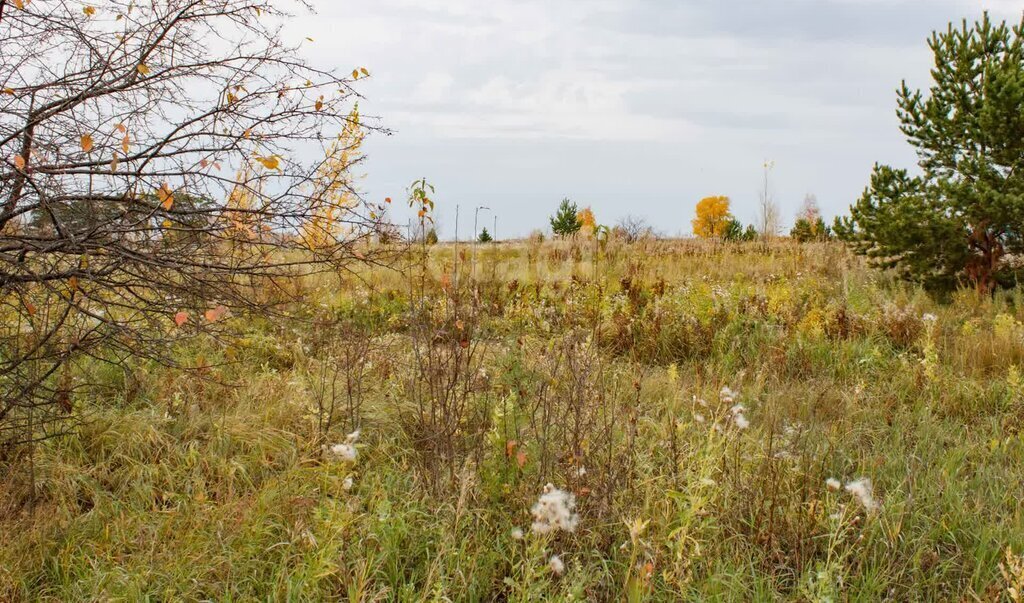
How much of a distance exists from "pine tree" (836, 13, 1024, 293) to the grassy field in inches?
137

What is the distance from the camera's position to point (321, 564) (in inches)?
94.0

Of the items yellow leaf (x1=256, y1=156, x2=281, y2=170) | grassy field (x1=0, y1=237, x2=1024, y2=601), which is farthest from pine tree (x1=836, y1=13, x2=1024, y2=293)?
yellow leaf (x1=256, y1=156, x2=281, y2=170)

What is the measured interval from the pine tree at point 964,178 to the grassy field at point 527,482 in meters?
3.49

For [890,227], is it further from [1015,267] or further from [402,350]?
[402,350]

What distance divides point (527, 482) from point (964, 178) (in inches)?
335

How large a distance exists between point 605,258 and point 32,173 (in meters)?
9.26

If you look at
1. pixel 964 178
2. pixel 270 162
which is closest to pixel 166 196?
pixel 270 162

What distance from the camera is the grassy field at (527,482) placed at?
8.99ft

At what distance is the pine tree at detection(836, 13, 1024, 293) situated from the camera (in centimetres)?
874

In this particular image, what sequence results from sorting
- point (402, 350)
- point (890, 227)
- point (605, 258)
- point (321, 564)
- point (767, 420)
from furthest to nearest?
point (605, 258) → point (890, 227) → point (402, 350) → point (767, 420) → point (321, 564)

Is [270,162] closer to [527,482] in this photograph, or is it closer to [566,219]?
[527,482]

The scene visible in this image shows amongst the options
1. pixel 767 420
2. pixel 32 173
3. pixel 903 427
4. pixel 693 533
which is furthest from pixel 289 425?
pixel 903 427

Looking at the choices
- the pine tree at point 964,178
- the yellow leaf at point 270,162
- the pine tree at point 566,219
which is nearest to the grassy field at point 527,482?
the yellow leaf at point 270,162

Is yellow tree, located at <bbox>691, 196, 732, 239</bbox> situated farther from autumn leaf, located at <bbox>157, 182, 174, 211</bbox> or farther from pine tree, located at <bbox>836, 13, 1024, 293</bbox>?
autumn leaf, located at <bbox>157, 182, 174, 211</bbox>
